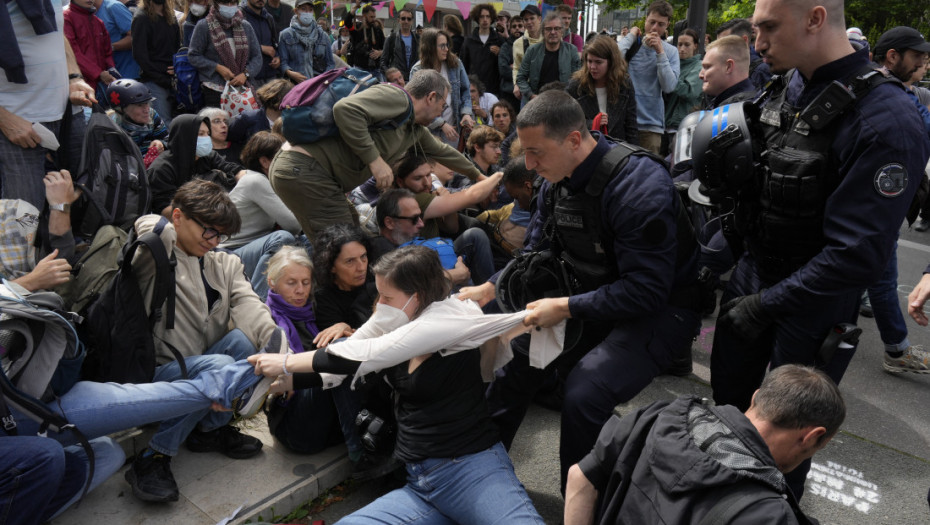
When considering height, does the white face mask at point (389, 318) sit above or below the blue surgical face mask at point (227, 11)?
below

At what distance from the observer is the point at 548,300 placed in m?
2.94

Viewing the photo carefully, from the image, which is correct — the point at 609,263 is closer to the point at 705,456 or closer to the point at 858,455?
the point at 705,456

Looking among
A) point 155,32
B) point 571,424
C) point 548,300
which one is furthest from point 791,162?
point 155,32

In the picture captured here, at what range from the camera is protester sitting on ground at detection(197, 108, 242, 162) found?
541 cm

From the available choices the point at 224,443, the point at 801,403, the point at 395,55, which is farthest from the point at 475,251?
the point at 395,55

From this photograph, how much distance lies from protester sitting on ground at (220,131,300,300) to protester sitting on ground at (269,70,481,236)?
1.36 ft

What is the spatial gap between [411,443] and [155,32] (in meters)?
5.49

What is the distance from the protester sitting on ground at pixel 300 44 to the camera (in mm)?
7588

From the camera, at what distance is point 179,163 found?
15.7 ft

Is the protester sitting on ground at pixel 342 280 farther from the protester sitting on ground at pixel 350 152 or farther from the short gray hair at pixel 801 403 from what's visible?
the short gray hair at pixel 801 403

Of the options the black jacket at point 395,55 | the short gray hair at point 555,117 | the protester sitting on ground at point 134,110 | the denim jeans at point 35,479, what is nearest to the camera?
the denim jeans at point 35,479

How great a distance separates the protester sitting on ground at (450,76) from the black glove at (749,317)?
4.06m

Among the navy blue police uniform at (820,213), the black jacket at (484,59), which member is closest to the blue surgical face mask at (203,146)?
the navy blue police uniform at (820,213)

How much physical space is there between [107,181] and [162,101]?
133 inches
